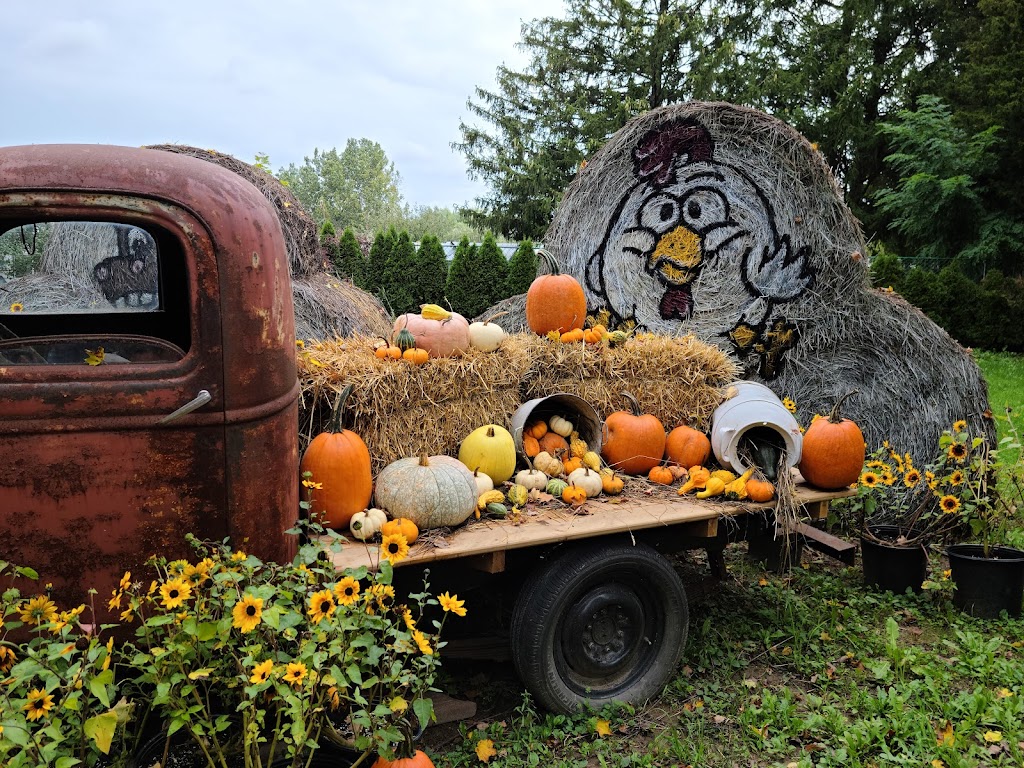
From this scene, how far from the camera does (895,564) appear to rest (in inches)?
181

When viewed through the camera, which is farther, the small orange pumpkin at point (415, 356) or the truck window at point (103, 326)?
the small orange pumpkin at point (415, 356)

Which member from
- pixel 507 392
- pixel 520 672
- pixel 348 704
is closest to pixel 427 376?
pixel 507 392

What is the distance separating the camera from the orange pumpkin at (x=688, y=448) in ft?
13.8

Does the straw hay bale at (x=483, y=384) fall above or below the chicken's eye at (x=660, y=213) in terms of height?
below

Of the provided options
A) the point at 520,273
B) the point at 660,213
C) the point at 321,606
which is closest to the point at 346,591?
the point at 321,606

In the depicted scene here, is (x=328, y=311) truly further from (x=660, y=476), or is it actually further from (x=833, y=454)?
(x=833, y=454)

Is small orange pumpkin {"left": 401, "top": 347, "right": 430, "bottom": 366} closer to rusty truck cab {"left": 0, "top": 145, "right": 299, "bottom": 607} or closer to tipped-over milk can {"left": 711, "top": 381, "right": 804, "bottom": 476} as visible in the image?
rusty truck cab {"left": 0, "top": 145, "right": 299, "bottom": 607}

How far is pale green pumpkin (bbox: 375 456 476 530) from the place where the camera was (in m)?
3.09

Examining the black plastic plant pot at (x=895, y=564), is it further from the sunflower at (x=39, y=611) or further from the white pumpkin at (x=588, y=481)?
the sunflower at (x=39, y=611)

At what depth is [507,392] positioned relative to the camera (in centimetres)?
407

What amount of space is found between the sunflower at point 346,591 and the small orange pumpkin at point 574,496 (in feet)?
5.48

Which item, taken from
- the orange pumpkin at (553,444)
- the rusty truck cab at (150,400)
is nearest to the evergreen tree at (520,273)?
the orange pumpkin at (553,444)

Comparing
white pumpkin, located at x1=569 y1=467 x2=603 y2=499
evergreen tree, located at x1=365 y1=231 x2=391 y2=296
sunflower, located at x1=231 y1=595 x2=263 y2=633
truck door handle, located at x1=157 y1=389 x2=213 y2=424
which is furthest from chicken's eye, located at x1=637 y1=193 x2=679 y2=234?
evergreen tree, located at x1=365 y1=231 x2=391 y2=296

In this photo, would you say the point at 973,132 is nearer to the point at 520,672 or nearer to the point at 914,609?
the point at 914,609
